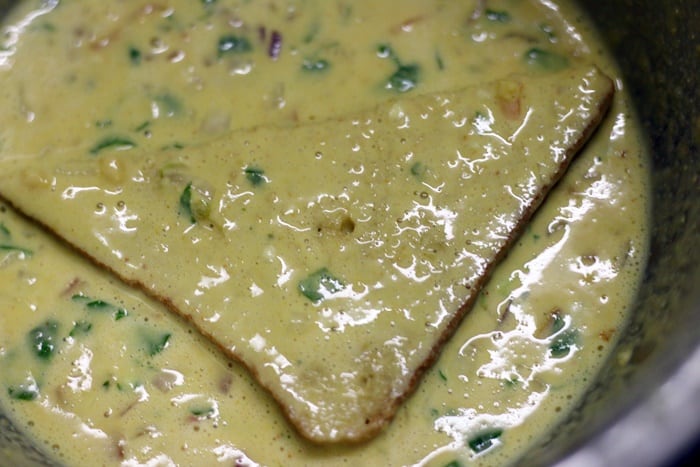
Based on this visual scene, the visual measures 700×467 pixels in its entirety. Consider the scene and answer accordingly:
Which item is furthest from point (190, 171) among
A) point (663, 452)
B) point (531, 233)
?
point (663, 452)

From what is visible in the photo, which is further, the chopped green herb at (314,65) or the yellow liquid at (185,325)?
the chopped green herb at (314,65)

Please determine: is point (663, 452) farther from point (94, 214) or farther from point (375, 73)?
point (94, 214)

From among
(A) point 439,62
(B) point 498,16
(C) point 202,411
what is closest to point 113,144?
(C) point 202,411

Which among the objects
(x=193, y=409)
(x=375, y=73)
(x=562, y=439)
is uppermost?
(x=375, y=73)

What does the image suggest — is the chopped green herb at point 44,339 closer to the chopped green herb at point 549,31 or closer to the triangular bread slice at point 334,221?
the triangular bread slice at point 334,221

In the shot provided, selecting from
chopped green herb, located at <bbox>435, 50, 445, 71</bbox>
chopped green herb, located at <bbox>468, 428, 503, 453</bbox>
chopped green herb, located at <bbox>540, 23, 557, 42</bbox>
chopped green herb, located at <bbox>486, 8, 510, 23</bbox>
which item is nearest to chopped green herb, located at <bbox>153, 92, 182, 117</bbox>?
chopped green herb, located at <bbox>435, 50, 445, 71</bbox>

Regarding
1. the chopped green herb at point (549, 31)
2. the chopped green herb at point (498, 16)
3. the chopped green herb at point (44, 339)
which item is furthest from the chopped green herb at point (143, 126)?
the chopped green herb at point (549, 31)

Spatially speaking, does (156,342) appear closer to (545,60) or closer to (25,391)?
(25,391)
